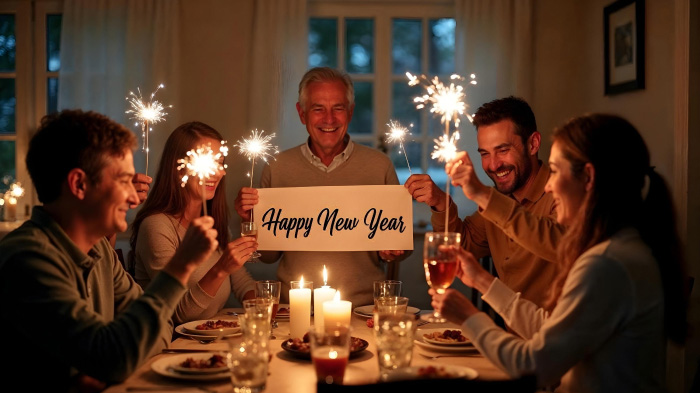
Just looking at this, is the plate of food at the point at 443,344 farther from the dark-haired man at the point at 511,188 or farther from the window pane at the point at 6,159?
the window pane at the point at 6,159

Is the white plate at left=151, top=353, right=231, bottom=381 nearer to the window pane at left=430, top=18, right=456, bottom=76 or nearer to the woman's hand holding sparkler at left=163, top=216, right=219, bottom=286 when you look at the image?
the woman's hand holding sparkler at left=163, top=216, right=219, bottom=286

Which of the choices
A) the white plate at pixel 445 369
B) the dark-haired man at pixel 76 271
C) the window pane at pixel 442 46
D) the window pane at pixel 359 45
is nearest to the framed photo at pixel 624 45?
the window pane at pixel 442 46

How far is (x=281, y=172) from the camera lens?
3.58 metres

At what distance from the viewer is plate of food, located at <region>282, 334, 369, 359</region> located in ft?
7.07

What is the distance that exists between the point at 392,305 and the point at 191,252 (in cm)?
78

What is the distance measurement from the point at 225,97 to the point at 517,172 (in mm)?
2740

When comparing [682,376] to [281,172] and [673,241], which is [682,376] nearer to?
[673,241]

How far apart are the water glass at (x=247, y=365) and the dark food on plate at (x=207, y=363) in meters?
0.19

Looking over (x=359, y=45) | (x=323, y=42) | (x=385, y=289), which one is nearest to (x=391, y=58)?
(x=359, y=45)

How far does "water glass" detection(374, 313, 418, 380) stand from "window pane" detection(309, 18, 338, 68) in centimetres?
356

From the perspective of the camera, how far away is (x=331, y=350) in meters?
1.81

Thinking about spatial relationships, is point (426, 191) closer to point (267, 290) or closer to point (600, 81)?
point (267, 290)

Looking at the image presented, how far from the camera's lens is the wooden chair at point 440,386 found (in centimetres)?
133

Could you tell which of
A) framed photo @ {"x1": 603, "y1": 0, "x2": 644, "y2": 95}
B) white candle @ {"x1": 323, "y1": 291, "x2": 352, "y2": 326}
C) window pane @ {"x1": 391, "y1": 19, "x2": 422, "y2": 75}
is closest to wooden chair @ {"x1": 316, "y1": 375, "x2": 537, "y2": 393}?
white candle @ {"x1": 323, "y1": 291, "x2": 352, "y2": 326}
